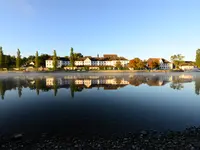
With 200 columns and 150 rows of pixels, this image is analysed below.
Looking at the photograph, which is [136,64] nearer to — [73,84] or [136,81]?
[136,81]

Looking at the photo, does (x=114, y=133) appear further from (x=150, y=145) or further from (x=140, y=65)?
(x=140, y=65)

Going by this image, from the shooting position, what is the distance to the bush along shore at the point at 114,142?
895cm

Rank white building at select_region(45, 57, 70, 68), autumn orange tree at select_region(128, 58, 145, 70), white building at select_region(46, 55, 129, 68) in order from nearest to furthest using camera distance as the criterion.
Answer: autumn orange tree at select_region(128, 58, 145, 70) → white building at select_region(45, 57, 70, 68) → white building at select_region(46, 55, 129, 68)

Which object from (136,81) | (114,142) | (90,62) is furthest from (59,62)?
(114,142)

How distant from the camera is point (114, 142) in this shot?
9.62 meters

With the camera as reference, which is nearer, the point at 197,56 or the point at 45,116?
the point at 45,116

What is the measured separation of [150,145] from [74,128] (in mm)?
5324

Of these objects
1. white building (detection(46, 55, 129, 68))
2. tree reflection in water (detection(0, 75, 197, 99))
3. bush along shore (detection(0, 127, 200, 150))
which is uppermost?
white building (detection(46, 55, 129, 68))

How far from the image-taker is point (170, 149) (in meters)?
8.60

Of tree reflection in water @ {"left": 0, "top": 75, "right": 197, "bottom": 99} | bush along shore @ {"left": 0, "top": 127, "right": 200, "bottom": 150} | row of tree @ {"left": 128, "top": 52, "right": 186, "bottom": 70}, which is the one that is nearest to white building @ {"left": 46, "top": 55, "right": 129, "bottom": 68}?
row of tree @ {"left": 128, "top": 52, "right": 186, "bottom": 70}

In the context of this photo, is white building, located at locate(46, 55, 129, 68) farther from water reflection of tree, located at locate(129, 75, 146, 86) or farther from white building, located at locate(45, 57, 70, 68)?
water reflection of tree, located at locate(129, 75, 146, 86)

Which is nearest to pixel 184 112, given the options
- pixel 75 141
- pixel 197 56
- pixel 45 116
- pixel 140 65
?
pixel 75 141

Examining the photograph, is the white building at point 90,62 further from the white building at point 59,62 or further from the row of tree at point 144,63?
the row of tree at point 144,63

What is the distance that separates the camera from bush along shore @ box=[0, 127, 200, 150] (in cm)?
895
